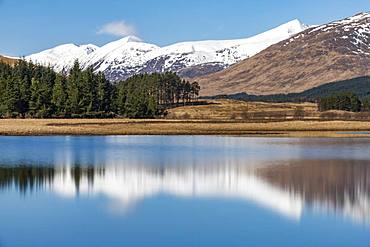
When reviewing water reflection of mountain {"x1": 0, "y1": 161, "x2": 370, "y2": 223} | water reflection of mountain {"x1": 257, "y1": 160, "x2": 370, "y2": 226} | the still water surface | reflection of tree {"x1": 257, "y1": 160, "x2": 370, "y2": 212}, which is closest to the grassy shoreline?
the still water surface

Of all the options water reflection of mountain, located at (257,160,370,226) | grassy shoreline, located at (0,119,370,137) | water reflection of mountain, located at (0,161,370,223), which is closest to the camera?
water reflection of mountain, located at (257,160,370,226)

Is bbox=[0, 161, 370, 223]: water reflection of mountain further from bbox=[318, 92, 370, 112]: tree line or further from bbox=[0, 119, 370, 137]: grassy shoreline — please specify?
bbox=[318, 92, 370, 112]: tree line

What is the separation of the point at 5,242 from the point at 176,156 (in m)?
32.9

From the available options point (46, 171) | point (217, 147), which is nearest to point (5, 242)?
point (46, 171)

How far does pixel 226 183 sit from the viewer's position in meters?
37.0

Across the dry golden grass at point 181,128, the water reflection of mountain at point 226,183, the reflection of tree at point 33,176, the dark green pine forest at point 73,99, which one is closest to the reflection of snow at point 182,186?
the water reflection of mountain at point 226,183

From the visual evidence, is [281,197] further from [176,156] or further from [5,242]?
[176,156]

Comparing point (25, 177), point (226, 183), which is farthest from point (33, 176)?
point (226, 183)

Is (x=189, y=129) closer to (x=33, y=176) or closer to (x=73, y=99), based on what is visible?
(x=73, y=99)

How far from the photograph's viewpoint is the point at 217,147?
6681cm

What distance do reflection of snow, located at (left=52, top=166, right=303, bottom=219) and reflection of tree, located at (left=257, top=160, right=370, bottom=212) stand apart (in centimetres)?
112

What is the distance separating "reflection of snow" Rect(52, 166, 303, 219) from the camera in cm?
3108

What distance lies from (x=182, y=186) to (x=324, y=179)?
9240mm

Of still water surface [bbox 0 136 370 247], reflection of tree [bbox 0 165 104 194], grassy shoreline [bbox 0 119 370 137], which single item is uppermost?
grassy shoreline [bbox 0 119 370 137]
